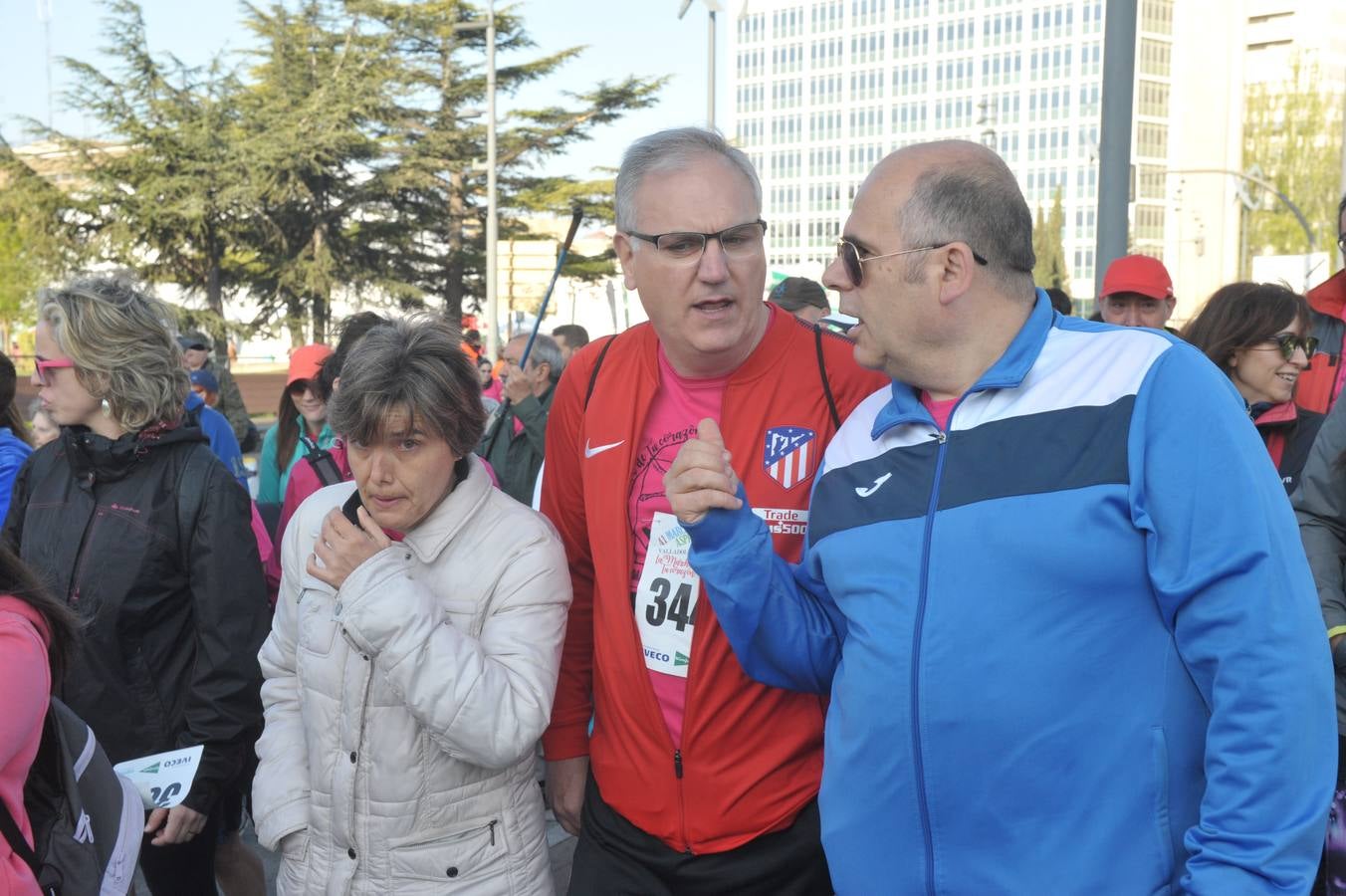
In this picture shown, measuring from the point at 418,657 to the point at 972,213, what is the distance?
1.34 m

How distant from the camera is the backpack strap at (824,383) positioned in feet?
8.81

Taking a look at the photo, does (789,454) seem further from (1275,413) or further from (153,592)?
(1275,413)

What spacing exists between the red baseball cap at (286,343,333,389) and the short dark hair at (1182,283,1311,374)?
4125mm

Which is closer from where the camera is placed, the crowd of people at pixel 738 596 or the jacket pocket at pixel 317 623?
the crowd of people at pixel 738 596

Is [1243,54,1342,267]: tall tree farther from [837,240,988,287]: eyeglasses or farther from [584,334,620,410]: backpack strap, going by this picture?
[837,240,988,287]: eyeglasses

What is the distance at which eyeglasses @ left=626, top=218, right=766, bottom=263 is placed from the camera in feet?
8.86

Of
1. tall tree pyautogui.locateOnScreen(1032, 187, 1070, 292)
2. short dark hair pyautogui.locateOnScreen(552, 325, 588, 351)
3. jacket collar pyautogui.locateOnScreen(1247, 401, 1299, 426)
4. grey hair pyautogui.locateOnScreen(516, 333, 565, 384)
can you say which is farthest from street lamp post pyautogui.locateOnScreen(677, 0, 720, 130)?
tall tree pyautogui.locateOnScreen(1032, 187, 1070, 292)

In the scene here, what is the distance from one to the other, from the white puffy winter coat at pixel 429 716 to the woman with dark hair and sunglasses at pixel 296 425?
3.63 metres

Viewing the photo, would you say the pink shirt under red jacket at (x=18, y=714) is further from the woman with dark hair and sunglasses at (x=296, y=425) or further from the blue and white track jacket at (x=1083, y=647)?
the woman with dark hair and sunglasses at (x=296, y=425)

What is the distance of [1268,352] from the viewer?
171 inches

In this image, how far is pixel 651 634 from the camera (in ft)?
8.77

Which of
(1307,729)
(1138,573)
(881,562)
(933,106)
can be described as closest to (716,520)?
(881,562)

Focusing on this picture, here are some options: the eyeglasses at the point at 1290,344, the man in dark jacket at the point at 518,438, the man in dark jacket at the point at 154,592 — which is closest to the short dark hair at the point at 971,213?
the man in dark jacket at the point at 154,592

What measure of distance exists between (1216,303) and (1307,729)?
302cm
